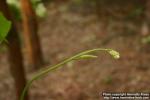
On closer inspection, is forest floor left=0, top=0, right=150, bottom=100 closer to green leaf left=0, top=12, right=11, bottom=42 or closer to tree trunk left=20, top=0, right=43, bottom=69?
tree trunk left=20, top=0, right=43, bottom=69

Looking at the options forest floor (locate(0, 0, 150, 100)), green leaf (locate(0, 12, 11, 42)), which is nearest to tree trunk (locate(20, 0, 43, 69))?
forest floor (locate(0, 0, 150, 100))

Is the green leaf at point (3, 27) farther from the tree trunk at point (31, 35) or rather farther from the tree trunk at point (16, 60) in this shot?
the tree trunk at point (31, 35)

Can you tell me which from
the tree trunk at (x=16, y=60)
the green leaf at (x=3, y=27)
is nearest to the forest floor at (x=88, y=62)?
the tree trunk at (x=16, y=60)

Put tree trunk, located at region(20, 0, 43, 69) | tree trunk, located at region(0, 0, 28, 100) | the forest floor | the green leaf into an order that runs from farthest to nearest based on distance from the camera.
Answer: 1. tree trunk, located at region(20, 0, 43, 69)
2. the forest floor
3. tree trunk, located at region(0, 0, 28, 100)
4. the green leaf

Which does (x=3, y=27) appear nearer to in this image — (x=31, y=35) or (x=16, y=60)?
(x=16, y=60)

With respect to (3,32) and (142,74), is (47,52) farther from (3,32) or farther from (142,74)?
(3,32)

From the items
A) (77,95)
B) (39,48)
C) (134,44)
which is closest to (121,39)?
(134,44)

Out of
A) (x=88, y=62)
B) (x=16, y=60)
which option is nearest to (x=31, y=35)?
(x=88, y=62)

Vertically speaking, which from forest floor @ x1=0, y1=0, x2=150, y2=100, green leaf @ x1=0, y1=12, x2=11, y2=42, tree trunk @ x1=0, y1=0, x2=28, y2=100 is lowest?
forest floor @ x1=0, y1=0, x2=150, y2=100
